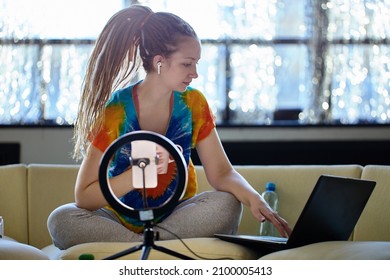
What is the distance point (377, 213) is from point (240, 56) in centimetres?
161

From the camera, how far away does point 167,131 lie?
2.07 meters

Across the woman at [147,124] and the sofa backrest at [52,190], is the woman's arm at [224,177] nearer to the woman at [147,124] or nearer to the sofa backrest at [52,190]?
the woman at [147,124]

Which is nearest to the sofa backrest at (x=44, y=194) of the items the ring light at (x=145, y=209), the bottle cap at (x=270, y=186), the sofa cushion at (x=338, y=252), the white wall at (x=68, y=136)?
the bottle cap at (x=270, y=186)

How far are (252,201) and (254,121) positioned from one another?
1.75m

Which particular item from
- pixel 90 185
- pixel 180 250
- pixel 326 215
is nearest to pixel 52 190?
pixel 90 185

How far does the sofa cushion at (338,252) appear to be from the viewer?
1633mm

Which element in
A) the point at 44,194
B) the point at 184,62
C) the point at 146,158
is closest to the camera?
the point at 146,158

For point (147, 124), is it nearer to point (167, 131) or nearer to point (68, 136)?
point (167, 131)

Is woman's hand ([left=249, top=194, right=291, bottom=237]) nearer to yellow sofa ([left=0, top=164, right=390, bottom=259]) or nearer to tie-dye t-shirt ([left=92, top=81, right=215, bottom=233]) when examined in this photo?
tie-dye t-shirt ([left=92, top=81, right=215, bottom=233])

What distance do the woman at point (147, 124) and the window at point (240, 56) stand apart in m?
1.56

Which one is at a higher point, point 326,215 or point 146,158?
point 146,158

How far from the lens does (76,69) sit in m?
3.66
